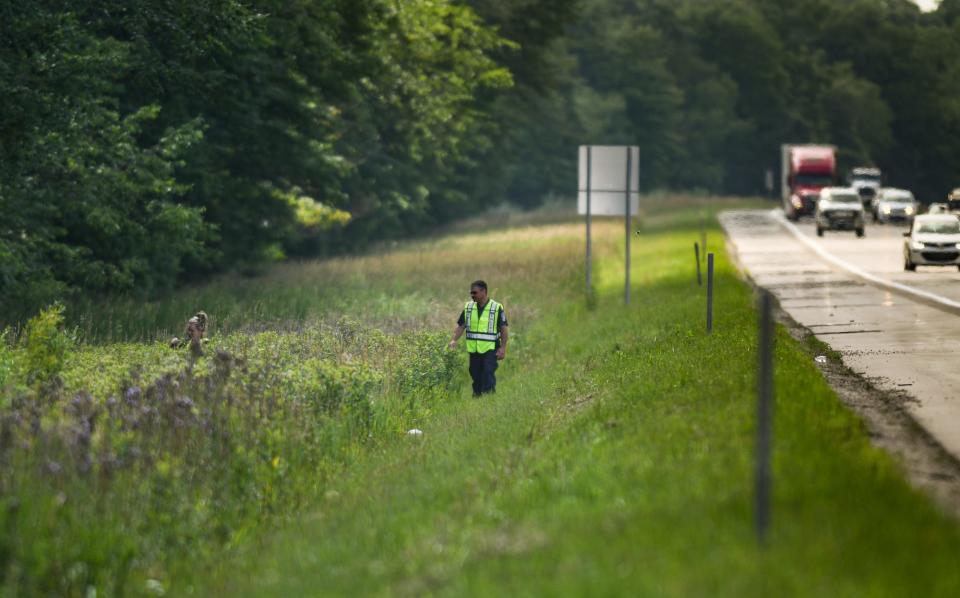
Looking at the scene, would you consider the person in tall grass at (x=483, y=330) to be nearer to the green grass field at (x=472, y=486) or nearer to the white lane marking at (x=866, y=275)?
the green grass field at (x=472, y=486)

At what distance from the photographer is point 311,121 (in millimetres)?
39594

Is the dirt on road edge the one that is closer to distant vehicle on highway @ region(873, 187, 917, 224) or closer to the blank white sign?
the blank white sign

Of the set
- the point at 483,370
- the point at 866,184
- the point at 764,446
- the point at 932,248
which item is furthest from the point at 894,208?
the point at 764,446

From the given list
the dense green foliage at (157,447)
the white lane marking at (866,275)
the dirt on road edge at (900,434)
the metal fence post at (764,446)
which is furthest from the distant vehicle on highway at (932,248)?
the metal fence post at (764,446)

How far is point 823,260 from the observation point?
44875 millimetres

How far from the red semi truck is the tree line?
41.4 feet

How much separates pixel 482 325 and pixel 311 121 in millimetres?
22974

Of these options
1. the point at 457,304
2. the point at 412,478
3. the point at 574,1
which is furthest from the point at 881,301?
the point at 574,1

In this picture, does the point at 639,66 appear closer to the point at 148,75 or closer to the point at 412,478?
the point at 148,75

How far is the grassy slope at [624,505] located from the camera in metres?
7.71

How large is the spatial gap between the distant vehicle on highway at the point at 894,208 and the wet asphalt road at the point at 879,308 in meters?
14.4

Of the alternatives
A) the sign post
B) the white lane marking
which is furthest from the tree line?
the white lane marking

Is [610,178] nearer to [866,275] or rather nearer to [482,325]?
[866,275]

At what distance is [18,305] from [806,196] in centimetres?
5345
